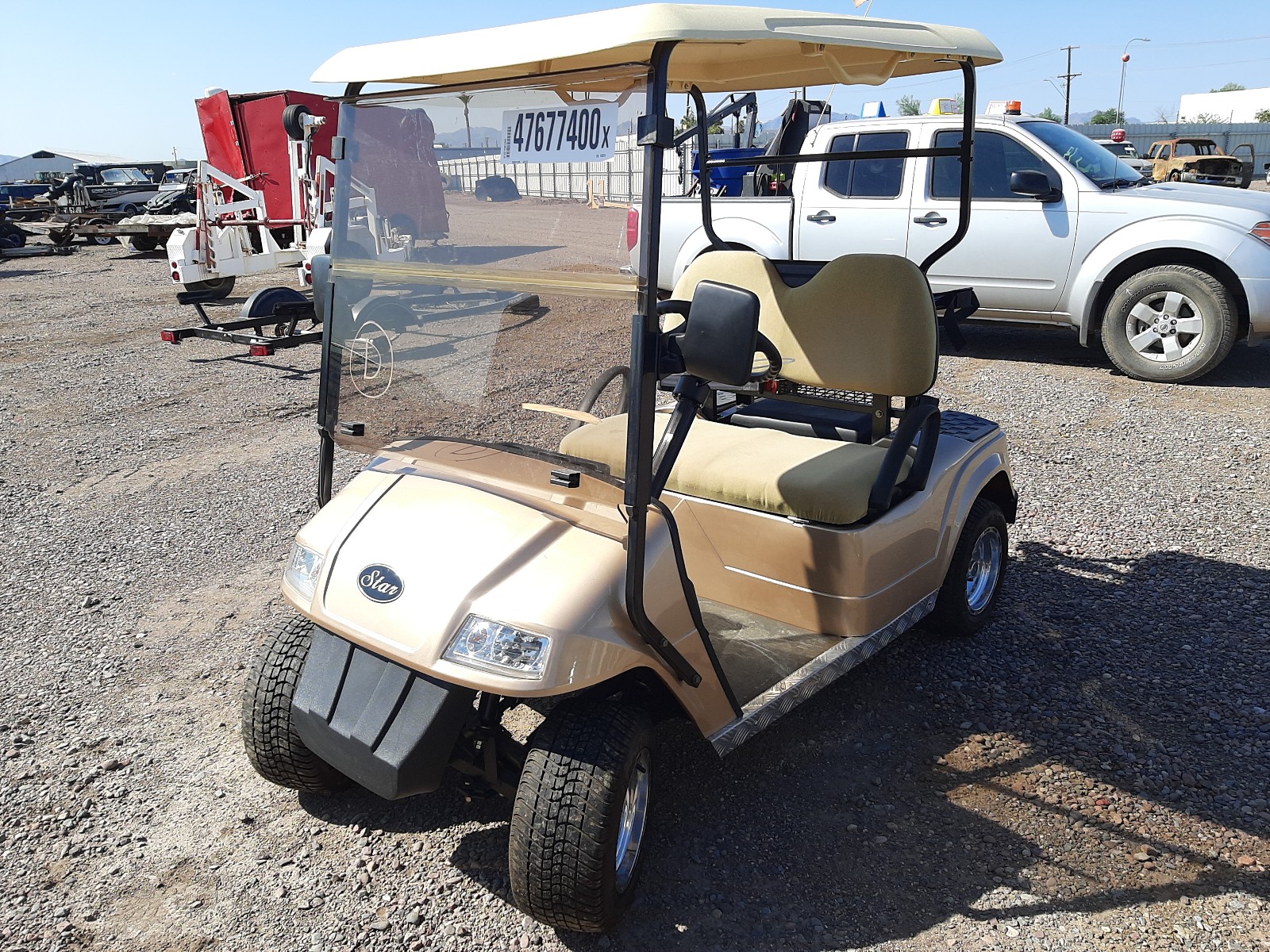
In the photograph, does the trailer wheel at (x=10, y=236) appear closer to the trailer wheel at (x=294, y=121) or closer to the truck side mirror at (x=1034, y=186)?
the trailer wheel at (x=294, y=121)

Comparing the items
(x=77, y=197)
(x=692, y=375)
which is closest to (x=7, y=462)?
(x=692, y=375)

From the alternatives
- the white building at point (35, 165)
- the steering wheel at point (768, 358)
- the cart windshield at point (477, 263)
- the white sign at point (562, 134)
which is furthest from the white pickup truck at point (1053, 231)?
the white building at point (35, 165)

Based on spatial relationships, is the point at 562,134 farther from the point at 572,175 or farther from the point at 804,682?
the point at 804,682

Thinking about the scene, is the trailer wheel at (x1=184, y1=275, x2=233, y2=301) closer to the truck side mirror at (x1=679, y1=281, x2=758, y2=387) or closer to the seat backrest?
the seat backrest

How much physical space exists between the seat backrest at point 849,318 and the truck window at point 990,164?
15.7 ft

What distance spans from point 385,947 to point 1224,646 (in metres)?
3.32

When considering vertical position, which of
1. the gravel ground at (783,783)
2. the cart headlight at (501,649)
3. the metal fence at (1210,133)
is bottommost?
the gravel ground at (783,783)

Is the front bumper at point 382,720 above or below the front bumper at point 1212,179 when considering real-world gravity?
below

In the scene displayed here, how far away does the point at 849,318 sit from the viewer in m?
3.68

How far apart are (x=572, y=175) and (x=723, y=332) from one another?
1.91ft

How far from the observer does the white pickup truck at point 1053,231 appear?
7.24 metres

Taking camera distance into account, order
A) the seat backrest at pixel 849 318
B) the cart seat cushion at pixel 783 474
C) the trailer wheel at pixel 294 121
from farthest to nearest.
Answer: the trailer wheel at pixel 294 121, the seat backrest at pixel 849 318, the cart seat cushion at pixel 783 474

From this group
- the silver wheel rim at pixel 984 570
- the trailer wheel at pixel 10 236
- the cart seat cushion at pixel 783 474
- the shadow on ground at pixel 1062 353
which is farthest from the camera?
the trailer wheel at pixel 10 236

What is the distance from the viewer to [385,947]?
7.84 ft
